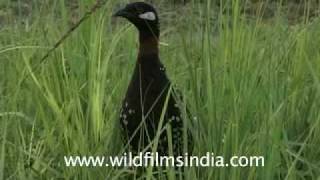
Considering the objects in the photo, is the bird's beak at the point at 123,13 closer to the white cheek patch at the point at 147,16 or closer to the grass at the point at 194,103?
the white cheek patch at the point at 147,16

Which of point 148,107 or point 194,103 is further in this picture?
point 194,103

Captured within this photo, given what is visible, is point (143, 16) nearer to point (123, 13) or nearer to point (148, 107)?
point (123, 13)

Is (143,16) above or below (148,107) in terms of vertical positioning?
above

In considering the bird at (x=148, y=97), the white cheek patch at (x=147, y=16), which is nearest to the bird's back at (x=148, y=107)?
the bird at (x=148, y=97)

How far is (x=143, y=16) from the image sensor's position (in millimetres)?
1838

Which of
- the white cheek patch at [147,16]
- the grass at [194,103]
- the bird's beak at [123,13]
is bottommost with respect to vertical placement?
the grass at [194,103]

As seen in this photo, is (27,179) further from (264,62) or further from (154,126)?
(264,62)

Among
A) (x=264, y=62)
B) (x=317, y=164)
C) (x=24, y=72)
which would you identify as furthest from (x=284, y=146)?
(x=24, y=72)

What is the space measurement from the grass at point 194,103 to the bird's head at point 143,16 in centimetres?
18

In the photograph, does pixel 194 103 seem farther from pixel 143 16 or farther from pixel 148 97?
pixel 143 16

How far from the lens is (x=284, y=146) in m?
1.82

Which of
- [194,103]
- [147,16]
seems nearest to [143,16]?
[147,16]

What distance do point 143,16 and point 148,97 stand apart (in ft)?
0.71

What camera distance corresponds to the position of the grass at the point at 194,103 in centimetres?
173
